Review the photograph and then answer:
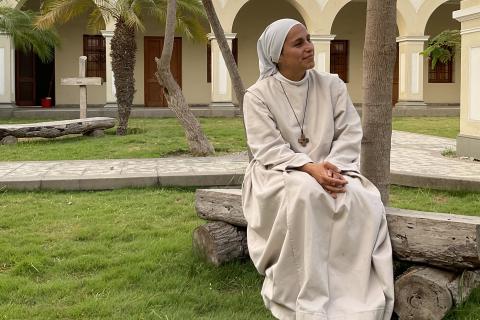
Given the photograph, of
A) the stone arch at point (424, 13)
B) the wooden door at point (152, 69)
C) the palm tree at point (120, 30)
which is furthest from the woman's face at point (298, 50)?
the wooden door at point (152, 69)

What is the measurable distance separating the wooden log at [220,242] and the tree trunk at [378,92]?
92 centimetres

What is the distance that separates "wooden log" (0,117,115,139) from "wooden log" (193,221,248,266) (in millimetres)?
8585

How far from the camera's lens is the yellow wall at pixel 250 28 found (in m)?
22.5

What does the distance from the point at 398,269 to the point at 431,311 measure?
65 centimetres

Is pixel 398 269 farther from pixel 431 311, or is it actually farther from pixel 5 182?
pixel 5 182

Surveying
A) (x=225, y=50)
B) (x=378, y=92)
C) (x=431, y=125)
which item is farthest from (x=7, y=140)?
(x=431, y=125)

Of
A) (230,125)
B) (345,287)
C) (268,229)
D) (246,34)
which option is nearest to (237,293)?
(268,229)

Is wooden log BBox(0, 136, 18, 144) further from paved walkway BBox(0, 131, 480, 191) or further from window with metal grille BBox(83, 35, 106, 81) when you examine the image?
window with metal grille BBox(83, 35, 106, 81)

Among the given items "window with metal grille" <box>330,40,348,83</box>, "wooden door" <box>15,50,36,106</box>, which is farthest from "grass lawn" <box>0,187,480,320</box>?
"window with metal grille" <box>330,40,348,83</box>

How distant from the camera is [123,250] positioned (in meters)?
4.82

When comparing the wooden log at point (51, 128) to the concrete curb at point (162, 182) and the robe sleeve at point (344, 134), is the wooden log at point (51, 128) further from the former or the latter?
the robe sleeve at point (344, 134)

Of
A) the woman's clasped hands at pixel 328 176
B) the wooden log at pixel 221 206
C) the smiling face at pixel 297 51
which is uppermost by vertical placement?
the smiling face at pixel 297 51

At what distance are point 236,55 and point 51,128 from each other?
11.1 metres

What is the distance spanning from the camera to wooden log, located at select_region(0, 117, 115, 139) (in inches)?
478
